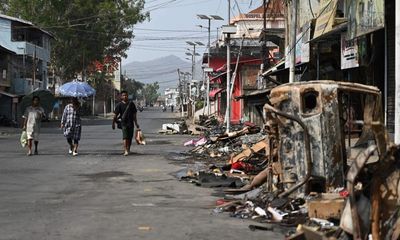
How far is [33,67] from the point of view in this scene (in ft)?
184

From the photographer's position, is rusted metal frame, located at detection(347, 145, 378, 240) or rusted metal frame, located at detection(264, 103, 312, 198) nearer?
rusted metal frame, located at detection(347, 145, 378, 240)

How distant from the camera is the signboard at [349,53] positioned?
1397cm

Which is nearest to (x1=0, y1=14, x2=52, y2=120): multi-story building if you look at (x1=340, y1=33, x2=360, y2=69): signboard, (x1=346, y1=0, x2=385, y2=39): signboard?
(x1=340, y1=33, x2=360, y2=69): signboard

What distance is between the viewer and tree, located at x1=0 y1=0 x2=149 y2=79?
59.9 m

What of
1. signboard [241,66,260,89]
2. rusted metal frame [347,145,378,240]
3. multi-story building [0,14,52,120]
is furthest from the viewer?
multi-story building [0,14,52,120]

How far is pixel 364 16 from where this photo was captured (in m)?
11.6

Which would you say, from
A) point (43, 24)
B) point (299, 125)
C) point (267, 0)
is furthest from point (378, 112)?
point (43, 24)

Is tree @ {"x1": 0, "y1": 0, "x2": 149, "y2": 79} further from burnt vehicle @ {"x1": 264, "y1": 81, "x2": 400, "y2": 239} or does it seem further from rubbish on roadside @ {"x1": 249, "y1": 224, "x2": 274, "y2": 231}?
rubbish on roadside @ {"x1": 249, "y1": 224, "x2": 274, "y2": 231}

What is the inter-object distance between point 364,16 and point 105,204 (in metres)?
6.04

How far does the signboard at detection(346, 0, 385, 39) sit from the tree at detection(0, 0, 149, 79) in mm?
50013

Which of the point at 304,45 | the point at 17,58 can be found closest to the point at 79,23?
the point at 17,58

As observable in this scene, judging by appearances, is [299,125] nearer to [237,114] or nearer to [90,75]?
[237,114]

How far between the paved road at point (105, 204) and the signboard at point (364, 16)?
425 cm

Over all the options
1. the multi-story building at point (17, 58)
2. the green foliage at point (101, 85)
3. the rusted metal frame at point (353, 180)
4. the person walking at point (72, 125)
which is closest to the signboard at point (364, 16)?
the rusted metal frame at point (353, 180)
